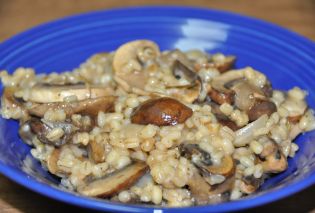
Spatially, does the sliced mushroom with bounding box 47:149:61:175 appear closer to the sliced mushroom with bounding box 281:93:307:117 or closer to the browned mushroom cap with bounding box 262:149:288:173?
the browned mushroom cap with bounding box 262:149:288:173

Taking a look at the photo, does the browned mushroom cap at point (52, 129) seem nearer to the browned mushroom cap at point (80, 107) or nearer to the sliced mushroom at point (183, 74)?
the browned mushroom cap at point (80, 107)

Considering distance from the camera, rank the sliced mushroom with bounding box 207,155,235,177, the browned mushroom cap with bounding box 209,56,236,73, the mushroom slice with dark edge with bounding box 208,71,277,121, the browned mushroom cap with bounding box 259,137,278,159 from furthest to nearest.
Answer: the browned mushroom cap with bounding box 209,56,236,73
the mushroom slice with dark edge with bounding box 208,71,277,121
the browned mushroom cap with bounding box 259,137,278,159
the sliced mushroom with bounding box 207,155,235,177

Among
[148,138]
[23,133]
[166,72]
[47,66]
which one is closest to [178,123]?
[148,138]

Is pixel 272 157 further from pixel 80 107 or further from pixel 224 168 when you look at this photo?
pixel 80 107

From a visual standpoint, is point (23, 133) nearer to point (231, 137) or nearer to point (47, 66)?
point (47, 66)

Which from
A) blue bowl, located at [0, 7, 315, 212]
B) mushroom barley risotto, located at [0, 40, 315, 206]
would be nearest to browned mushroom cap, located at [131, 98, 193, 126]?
mushroom barley risotto, located at [0, 40, 315, 206]

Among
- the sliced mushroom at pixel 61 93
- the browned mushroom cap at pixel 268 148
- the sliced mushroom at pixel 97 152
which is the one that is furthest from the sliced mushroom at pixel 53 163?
the browned mushroom cap at pixel 268 148
